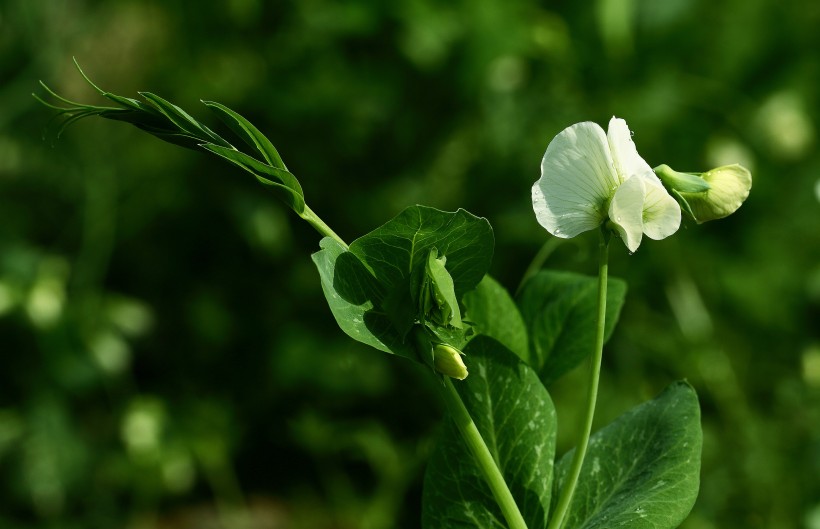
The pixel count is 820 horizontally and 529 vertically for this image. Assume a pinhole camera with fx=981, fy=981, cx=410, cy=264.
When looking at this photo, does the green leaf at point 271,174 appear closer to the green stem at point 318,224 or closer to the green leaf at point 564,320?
the green stem at point 318,224

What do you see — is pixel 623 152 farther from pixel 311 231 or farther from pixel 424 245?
pixel 311 231

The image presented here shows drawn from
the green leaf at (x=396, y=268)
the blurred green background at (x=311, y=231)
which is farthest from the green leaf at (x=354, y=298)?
the blurred green background at (x=311, y=231)

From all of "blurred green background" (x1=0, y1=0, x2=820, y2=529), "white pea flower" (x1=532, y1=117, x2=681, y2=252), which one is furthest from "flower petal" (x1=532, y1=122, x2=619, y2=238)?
"blurred green background" (x1=0, y1=0, x2=820, y2=529)

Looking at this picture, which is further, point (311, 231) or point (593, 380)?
point (311, 231)

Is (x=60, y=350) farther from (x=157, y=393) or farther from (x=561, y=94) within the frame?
(x=561, y=94)

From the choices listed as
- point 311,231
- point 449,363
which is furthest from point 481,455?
point 311,231

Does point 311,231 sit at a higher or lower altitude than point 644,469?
lower

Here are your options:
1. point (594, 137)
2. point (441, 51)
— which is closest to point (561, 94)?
point (441, 51)
